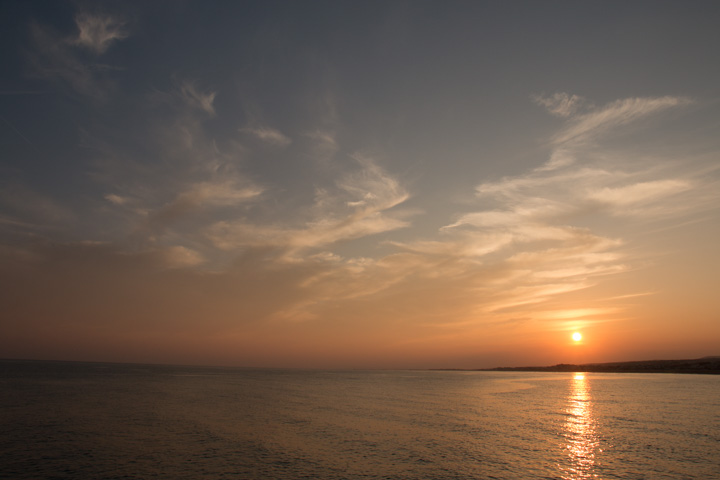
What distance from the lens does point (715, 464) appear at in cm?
2625

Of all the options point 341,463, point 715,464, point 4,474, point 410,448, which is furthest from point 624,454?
point 4,474

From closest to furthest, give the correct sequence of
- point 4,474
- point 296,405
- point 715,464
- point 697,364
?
point 4,474, point 715,464, point 296,405, point 697,364

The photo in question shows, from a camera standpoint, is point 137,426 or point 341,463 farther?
point 137,426

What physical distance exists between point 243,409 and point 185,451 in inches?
970

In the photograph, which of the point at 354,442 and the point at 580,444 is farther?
the point at 354,442

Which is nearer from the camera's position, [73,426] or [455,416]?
[73,426]

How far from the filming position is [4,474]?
23938 mm

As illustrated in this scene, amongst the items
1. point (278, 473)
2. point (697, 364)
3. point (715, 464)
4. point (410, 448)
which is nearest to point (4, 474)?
point (278, 473)

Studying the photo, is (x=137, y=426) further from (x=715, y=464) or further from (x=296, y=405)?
(x=715, y=464)

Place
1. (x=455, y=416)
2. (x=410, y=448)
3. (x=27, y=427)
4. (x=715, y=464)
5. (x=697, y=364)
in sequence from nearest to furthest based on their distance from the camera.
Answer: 1. (x=715, y=464)
2. (x=410, y=448)
3. (x=27, y=427)
4. (x=455, y=416)
5. (x=697, y=364)

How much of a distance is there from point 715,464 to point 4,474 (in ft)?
139

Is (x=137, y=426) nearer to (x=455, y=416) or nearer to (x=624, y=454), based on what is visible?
(x=455, y=416)

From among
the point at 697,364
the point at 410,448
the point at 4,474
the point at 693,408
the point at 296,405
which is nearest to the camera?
the point at 4,474

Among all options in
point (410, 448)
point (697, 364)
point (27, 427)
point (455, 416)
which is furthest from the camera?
point (697, 364)
